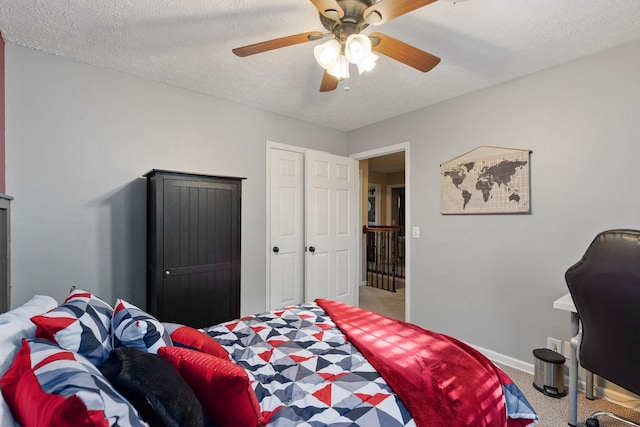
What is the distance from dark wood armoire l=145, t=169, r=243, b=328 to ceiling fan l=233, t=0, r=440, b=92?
126 cm

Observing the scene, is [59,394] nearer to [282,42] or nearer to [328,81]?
[282,42]

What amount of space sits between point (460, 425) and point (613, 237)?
1199 mm

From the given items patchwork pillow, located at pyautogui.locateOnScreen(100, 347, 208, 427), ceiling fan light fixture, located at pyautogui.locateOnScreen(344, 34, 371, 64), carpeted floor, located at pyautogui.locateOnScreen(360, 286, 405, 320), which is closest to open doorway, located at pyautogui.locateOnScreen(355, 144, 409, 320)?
carpeted floor, located at pyautogui.locateOnScreen(360, 286, 405, 320)

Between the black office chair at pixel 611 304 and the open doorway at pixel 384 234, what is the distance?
1925 mm

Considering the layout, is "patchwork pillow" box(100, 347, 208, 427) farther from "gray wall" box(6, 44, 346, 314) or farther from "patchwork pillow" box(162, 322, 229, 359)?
"gray wall" box(6, 44, 346, 314)

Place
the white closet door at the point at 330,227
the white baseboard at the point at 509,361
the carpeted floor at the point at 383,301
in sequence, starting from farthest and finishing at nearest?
the carpeted floor at the point at 383,301 → the white closet door at the point at 330,227 → the white baseboard at the point at 509,361

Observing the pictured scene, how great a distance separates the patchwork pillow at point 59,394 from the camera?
652 mm

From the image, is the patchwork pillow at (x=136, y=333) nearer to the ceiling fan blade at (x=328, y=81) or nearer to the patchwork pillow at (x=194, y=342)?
the patchwork pillow at (x=194, y=342)

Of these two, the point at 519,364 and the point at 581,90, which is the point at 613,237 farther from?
the point at 519,364

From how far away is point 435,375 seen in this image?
1.35 meters

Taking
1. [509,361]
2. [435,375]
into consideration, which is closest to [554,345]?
Result: [509,361]

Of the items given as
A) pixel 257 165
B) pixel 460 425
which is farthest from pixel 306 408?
pixel 257 165

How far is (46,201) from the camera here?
228cm

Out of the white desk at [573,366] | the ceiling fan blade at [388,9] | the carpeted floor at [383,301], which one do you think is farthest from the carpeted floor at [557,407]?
the ceiling fan blade at [388,9]
